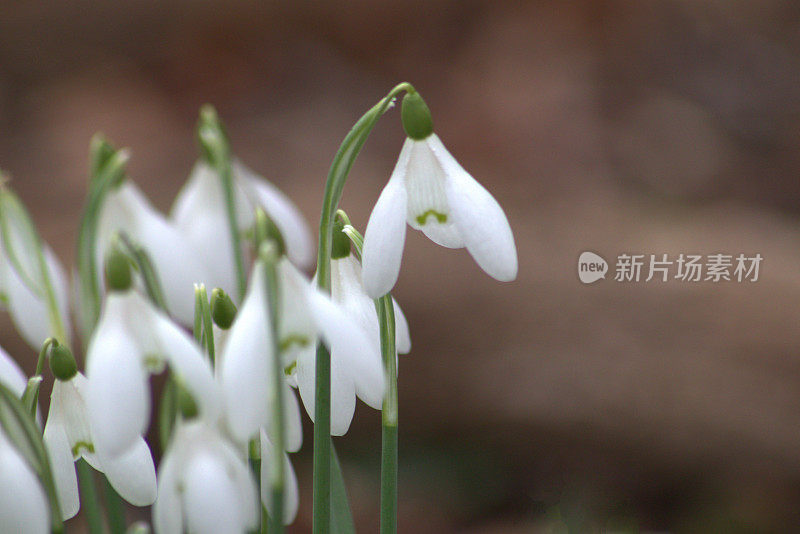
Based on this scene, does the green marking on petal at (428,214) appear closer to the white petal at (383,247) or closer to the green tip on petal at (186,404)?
the white petal at (383,247)

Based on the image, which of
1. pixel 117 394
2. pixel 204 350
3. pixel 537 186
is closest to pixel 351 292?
pixel 204 350

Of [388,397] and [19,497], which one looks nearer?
[19,497]

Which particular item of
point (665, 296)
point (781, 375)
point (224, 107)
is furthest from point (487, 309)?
point (224, 107)

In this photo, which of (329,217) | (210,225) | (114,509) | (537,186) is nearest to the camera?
(329,217)

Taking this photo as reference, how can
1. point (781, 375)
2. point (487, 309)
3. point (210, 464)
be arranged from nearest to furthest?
point (210, 464) → point (781, 375) → point (487, 309)

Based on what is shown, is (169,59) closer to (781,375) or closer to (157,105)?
(157,105)

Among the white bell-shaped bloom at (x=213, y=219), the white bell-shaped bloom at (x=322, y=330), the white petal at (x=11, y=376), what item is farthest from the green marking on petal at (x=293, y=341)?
the white bell-shaped bloom at (x=213, y=219)

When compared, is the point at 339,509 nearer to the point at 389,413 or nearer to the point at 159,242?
the point at 389,413
